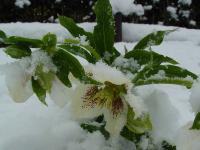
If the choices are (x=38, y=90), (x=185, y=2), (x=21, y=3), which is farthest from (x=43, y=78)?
(x=185, y=2)

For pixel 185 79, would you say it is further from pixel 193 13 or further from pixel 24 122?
pixel 193 13

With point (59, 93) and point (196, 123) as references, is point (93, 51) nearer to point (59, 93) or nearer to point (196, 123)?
point (59, 93)

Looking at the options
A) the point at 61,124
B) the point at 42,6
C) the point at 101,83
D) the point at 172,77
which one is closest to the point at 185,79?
the point at 172,77

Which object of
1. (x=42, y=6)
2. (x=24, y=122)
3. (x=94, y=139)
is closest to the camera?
(x=94, y=139)

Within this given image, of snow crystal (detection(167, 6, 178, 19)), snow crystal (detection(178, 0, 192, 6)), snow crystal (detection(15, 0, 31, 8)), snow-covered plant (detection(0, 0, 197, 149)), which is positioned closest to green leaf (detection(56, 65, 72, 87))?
snow-covered plant (detection(0, 0, 197, 149))

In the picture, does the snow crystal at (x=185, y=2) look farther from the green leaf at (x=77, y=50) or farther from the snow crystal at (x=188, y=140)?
the snow crystal at (x=188, y=140)

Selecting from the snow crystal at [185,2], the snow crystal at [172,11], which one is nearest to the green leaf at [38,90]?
the snow crystal at [185,2]
